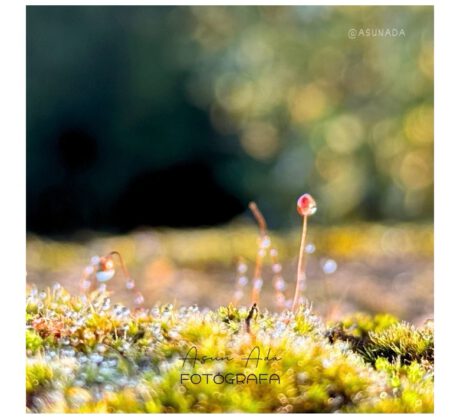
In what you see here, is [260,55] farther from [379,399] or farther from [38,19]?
[379,399]

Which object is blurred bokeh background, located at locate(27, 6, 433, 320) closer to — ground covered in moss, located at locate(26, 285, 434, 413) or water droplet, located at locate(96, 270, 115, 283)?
water droplet, located at locate(96, 270, 115, 283)

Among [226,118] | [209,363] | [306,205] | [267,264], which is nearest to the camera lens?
[209,363]

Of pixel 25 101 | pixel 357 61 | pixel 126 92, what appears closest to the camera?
pixel 25 101

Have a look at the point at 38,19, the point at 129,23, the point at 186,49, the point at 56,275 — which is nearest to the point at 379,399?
the point at 56,275

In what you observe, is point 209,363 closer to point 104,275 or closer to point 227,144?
point 104,275

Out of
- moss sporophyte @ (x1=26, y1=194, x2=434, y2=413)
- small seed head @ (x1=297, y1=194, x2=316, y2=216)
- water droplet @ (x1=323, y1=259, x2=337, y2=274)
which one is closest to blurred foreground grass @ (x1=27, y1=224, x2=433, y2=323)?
water droplet @ (x1=323, y1=259, x2=337, y2=274)

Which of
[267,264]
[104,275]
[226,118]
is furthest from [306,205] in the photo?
[226,118]
